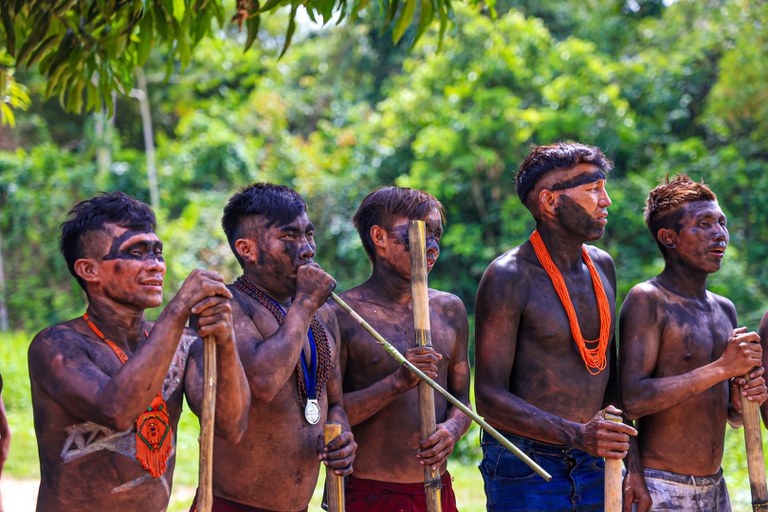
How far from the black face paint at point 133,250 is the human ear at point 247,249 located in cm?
40

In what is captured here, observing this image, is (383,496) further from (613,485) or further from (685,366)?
(685,366)

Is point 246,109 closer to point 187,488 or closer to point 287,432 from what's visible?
point 187,488

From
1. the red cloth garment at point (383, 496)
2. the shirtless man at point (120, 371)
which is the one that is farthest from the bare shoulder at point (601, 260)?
the shirtless man at point (120, 371)

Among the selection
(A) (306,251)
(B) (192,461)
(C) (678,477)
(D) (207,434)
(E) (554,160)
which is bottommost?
(B) (192,461)

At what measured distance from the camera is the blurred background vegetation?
11484mm

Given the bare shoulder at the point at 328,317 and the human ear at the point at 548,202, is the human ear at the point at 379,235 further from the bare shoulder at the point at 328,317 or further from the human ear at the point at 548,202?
the human ear at the point at 548,202

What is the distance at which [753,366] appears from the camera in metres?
4.05

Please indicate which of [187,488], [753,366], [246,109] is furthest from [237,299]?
[246,109]

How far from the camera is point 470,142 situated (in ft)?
37.8

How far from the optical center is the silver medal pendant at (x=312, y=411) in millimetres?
3717

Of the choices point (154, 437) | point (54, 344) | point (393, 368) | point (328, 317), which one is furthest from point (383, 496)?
point (54, 344)

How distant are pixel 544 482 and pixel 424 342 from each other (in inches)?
35.6

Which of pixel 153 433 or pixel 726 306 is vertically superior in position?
pixel 726 306

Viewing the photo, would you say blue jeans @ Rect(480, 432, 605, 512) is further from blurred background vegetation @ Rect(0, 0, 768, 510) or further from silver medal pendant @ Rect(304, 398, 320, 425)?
blurred background vegetation @ Rect(0, 0, 768, 510)
